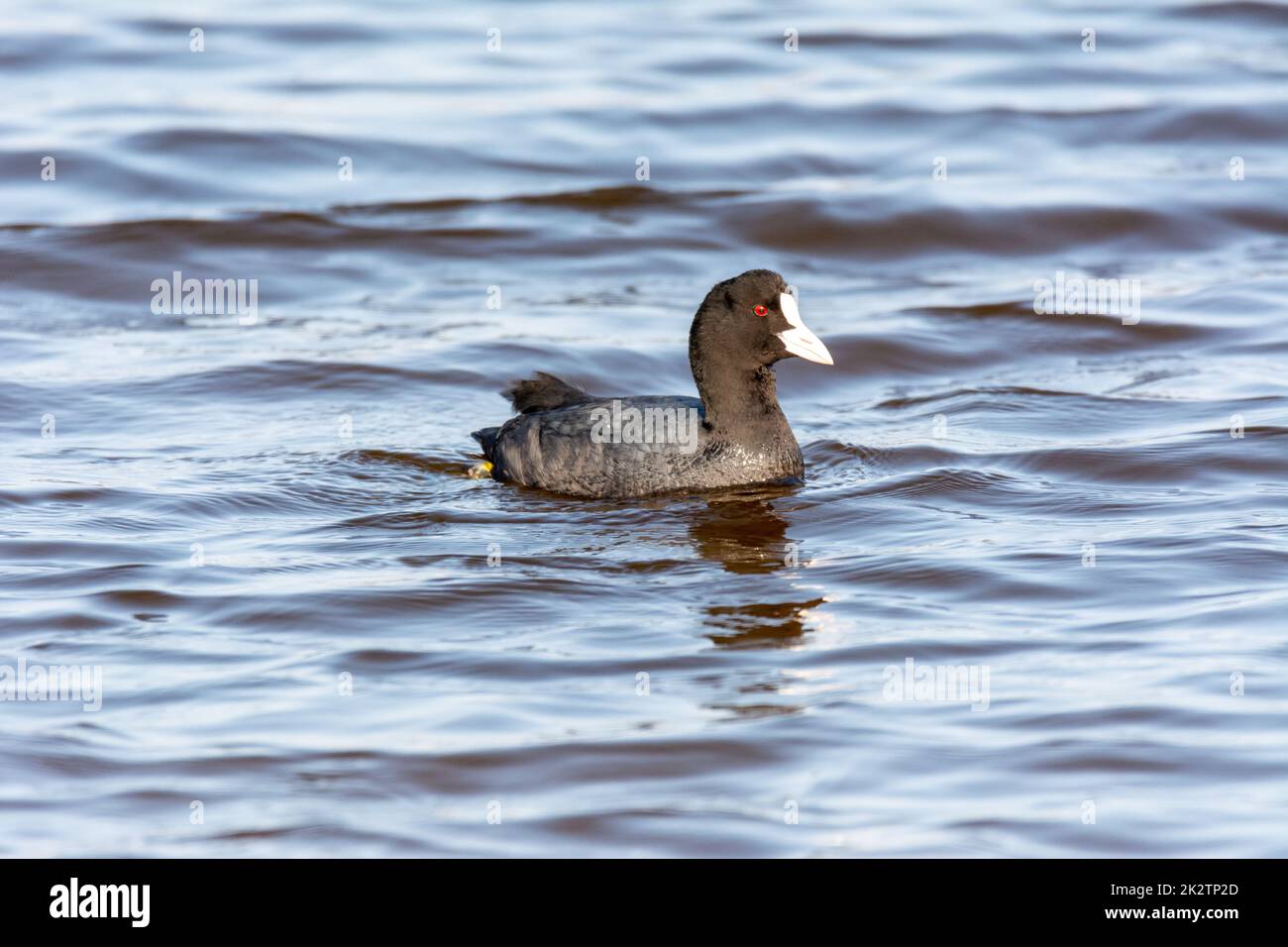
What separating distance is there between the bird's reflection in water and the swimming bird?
196 millimetres

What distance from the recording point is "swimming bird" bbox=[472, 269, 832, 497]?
8750 mm

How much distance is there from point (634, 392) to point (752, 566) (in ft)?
11.2

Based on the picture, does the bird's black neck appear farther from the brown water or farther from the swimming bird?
the brown water

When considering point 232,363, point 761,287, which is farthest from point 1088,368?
point 232,363

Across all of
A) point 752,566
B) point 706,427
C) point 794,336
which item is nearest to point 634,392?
point 706,427

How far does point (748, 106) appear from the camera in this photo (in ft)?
58.3

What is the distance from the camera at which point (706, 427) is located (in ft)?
29.2

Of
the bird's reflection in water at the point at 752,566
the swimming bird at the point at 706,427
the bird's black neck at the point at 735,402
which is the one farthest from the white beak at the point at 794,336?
the bird's reflection in water at the point at 752,566

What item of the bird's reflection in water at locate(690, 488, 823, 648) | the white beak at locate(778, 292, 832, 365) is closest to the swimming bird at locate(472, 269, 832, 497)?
the white beak at locate(778, 292, 832, 365)

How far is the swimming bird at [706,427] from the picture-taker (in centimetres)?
875

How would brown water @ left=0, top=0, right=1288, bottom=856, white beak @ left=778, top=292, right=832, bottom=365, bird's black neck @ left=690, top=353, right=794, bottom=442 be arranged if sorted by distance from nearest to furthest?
brown water @ left=0, top=0, right=1288, bottom=856 → white beak @ left=778, top=292, right=832, bottom=365 → bird's black neck @ left=690, top=353, right=794, bottom=442

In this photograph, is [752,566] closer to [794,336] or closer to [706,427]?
[706,427]

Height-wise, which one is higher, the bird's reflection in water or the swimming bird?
the swimming bird

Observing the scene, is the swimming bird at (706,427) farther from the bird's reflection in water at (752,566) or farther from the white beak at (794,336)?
the bird's reflection in water at (752,566)
